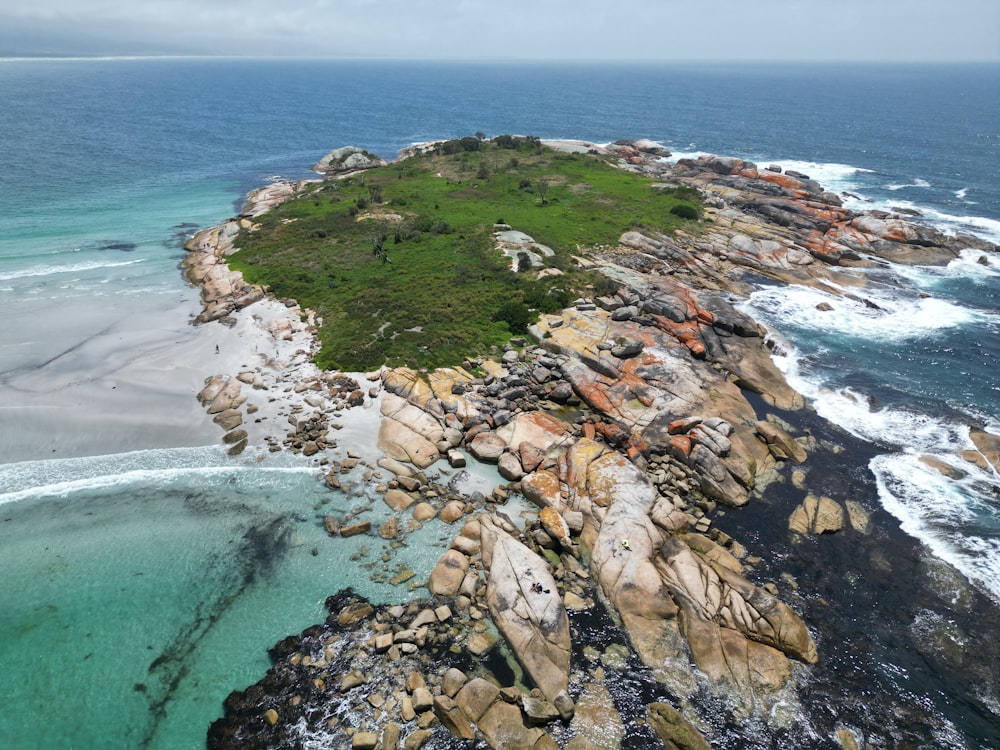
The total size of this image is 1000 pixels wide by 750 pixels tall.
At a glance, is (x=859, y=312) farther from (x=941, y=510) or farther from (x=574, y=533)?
(x=574, y=533)

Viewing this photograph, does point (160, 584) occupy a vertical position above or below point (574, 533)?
below

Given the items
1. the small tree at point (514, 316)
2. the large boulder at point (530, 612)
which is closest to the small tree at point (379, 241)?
the small tree at point (514, 316)

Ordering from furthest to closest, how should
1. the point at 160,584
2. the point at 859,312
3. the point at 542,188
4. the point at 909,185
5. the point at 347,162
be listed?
the point at 347,162 < the point at 909,185 < the point at 542,188 < the point at 859,312 < the point at 160,584

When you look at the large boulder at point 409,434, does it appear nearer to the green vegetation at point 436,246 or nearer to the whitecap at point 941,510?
the green vegetation at point 436,246

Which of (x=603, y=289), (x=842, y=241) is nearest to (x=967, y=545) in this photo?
(x=603, y=289)

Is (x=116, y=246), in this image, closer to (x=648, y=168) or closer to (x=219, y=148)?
(x=219, y=148)

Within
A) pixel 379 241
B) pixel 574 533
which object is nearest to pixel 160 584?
pixel 574 533
